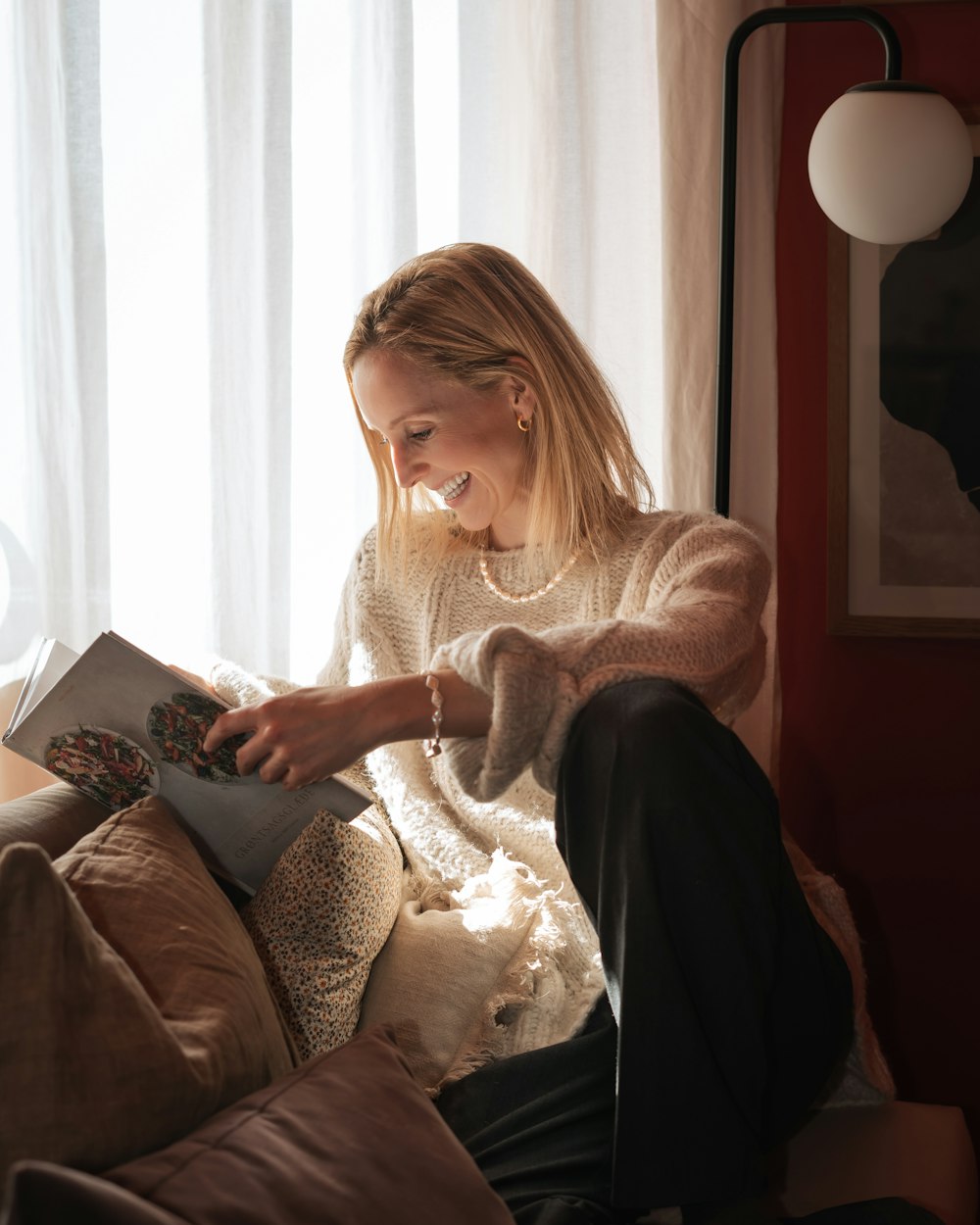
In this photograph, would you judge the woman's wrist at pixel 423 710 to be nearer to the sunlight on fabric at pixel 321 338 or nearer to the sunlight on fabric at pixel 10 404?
the sunlight on fabric at pixel 321 338

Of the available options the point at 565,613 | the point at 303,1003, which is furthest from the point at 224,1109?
the point at 565,613

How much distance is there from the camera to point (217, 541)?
2.02m

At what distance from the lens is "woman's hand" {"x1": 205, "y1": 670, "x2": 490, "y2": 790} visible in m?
1.08

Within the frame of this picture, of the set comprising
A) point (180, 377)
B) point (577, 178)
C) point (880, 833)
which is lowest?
point (880, 833)

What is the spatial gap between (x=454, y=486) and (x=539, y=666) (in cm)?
55

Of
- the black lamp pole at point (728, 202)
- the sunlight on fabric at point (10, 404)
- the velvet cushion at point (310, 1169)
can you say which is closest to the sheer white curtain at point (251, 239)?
the sunlight on fabric at point (10, 404)

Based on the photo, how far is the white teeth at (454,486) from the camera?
1.54m

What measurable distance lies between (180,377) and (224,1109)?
1.47m

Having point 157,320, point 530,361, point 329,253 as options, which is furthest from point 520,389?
point 157,320

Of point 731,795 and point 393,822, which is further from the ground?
point 731,795

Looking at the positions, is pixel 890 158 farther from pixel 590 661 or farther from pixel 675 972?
pixel 675 972

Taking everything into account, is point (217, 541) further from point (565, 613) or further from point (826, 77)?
point (826, 77)

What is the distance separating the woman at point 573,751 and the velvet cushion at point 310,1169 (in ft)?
0.71

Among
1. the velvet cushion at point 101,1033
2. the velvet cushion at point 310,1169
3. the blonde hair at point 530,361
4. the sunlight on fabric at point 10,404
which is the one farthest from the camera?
the sunlight on fabric at point 10,404
